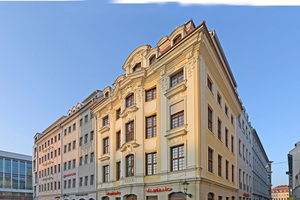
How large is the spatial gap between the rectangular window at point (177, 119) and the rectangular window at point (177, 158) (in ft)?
5.91

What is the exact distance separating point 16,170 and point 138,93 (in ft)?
265

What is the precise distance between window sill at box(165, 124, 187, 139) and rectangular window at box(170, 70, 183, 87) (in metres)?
4.10

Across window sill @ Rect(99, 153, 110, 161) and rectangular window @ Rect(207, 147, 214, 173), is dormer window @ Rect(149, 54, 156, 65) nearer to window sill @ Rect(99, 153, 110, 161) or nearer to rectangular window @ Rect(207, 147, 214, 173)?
rectangular window @ Rect(207, 147, 214, 173)

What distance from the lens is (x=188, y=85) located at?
955 inches

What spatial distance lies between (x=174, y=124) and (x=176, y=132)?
126 cm

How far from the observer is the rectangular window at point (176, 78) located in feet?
84.4

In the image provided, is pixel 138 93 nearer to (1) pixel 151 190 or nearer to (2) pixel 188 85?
(2) pixel 188 85

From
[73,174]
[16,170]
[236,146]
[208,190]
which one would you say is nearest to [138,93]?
[208,190]

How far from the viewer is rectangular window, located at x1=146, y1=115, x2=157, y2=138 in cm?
2785

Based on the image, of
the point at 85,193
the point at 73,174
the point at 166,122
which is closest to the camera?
the point at 166,122

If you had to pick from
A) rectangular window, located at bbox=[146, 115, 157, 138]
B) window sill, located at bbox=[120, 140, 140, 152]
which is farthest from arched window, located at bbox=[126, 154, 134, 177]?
rectangular window, located at bbox=[146, 115, 157, 138]

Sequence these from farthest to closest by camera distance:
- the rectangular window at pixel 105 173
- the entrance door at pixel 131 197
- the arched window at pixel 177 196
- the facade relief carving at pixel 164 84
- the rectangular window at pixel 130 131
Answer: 1. the rectangular window at pixel 105 173
2. the rectangular window at pixel 130 131
3. the entrance door at pixel 131 197
4. the facade relief carving at pixel 164 84
5. the arched window at pixel 177 196

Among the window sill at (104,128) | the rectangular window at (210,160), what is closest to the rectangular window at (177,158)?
the rectangular window at (210,160)

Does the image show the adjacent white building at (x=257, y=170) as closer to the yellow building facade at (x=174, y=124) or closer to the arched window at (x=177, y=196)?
the yellow building facade at (x=174, y=124)
